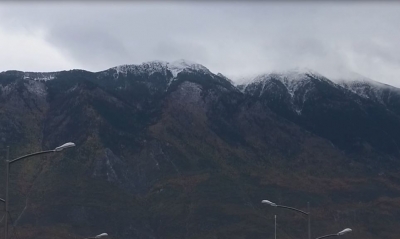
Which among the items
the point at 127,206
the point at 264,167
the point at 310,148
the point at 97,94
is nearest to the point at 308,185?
the point at 264,167

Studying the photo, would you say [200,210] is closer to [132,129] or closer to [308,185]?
[308,185]

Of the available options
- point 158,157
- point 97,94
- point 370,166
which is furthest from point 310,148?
point 97,94

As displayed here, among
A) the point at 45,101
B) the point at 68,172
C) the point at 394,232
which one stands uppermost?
the point at 45,101

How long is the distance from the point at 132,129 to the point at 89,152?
70.3 ft

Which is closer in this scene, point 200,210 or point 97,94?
point 200,210

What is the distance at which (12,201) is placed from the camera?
151m

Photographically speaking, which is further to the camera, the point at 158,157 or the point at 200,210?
the point at 158,157

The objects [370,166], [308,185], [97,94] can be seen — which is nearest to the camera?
[308,185]

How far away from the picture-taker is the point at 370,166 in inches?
7318

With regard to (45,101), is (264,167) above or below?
below

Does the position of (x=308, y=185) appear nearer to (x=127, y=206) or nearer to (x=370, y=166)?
(x=370, y=166)

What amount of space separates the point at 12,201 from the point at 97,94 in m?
52.1

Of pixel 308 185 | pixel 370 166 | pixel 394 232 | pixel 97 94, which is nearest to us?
pixel 394 232

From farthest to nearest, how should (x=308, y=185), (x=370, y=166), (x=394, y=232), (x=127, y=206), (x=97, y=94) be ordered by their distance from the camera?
(x=97, y=94)
(x=370, y=166)
(x=308, y=185)
(x=127, y=206)
(x=394, y=232)
